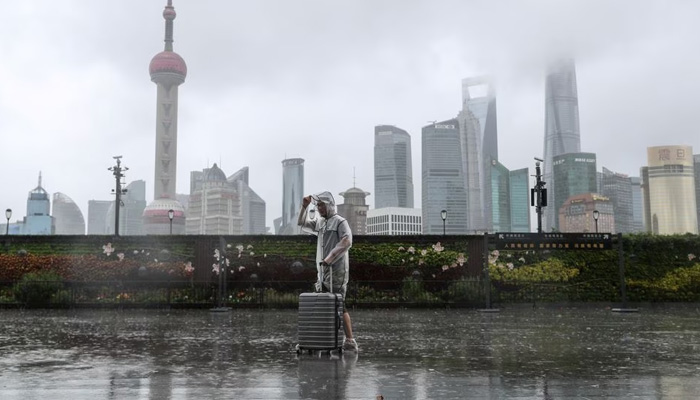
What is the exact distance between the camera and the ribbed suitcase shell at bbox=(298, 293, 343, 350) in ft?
27.9

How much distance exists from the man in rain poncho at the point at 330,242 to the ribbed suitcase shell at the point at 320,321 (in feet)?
1.19

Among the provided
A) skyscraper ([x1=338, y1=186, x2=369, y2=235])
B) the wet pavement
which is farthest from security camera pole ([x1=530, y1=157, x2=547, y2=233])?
skyscraper ([x1=338, y1=186, x2=369, y2=235])

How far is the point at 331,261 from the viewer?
8.70 metres

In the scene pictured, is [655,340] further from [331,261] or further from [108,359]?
[108,359]

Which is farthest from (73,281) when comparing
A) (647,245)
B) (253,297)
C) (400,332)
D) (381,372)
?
(647,245)

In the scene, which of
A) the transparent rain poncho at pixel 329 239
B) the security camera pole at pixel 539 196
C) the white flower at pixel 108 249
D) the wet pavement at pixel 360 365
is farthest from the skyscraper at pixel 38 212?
the transparent rain poncho at pixel 329 239

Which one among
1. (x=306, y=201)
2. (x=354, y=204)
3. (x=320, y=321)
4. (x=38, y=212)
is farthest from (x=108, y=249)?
(x=38, y=212)

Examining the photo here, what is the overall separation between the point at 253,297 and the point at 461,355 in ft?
52.9

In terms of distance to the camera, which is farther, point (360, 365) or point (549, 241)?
point (549, 241)

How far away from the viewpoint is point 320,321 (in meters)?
8.58

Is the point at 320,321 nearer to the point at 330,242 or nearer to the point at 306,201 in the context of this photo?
the point at 330,242

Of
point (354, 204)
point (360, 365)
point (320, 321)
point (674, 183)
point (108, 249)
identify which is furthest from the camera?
point (674, 183)

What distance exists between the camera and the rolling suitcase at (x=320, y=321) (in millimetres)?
8492

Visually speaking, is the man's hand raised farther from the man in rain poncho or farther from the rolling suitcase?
the rolling suitcase
